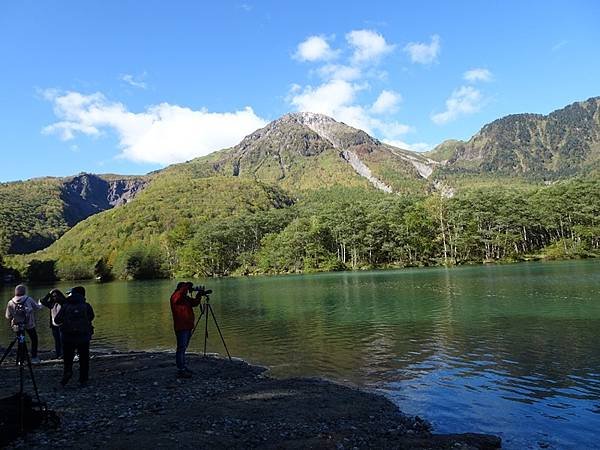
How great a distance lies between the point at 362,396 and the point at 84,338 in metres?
9.14

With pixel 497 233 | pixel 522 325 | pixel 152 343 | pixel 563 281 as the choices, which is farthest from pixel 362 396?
pixel 497 233

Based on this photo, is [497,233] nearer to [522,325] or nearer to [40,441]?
[522,325]

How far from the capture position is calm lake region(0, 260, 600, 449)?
12586mm

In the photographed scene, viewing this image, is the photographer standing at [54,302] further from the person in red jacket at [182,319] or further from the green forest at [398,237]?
the green forest at [398,237]

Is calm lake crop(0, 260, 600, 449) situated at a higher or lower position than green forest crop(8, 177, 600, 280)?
lower

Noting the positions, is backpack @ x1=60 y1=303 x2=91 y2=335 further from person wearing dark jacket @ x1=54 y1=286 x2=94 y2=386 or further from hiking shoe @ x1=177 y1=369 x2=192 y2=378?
hiking shoe @ x1=177 y1=369 x2=192 y2=378

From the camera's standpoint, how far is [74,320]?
14.8m

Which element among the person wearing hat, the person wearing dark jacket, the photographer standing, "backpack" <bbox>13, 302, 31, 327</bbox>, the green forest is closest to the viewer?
the person wearing dark jacket

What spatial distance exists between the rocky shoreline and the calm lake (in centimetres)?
166

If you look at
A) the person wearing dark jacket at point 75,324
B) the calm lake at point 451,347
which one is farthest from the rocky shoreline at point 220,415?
the calm lake at point 451,347

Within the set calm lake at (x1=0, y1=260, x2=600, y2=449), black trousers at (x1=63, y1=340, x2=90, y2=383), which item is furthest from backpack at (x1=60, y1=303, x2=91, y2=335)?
calm lake at (x1=0, y1=260, x2=600, y2=449)

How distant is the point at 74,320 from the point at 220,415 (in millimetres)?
6564

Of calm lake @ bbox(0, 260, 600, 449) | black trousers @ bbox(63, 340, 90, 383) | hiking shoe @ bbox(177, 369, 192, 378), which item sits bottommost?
calm lake @ bbox(0, 260, 600, 449)

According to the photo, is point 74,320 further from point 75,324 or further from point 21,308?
point 21,308
